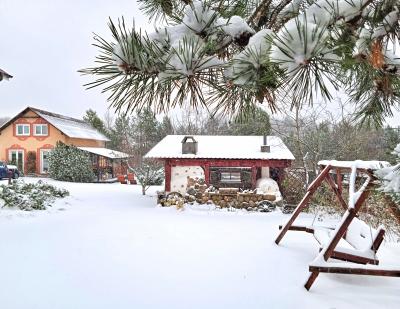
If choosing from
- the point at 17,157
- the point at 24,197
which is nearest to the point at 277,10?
the point at 24,197

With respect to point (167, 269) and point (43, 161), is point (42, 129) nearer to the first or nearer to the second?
point (43, 161)

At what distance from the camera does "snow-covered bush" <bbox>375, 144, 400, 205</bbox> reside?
1.26 m

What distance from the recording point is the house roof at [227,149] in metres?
12.7

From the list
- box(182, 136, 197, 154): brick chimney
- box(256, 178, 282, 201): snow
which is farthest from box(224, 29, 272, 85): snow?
box(182, 136, 197, 154): brick chimney

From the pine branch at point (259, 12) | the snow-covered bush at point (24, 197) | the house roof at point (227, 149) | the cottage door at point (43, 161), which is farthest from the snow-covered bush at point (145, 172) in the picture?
the pine branch at point (259, 12)

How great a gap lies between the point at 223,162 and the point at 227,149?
3.17 ft

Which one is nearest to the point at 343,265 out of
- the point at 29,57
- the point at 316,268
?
the point at 316,268

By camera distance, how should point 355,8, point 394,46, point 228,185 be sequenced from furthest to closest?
point 228,185
point 394,46
point 355,8

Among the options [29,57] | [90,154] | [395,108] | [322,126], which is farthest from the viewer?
[90,154]

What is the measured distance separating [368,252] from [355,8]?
11.6ft

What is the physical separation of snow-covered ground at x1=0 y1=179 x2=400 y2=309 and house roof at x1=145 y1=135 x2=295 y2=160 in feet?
14.9

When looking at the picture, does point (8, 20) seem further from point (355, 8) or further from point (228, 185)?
point (228, 185)

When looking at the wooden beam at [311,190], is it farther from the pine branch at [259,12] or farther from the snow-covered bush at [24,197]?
the snow-covered bush at [24,197]

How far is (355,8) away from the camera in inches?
45.2
